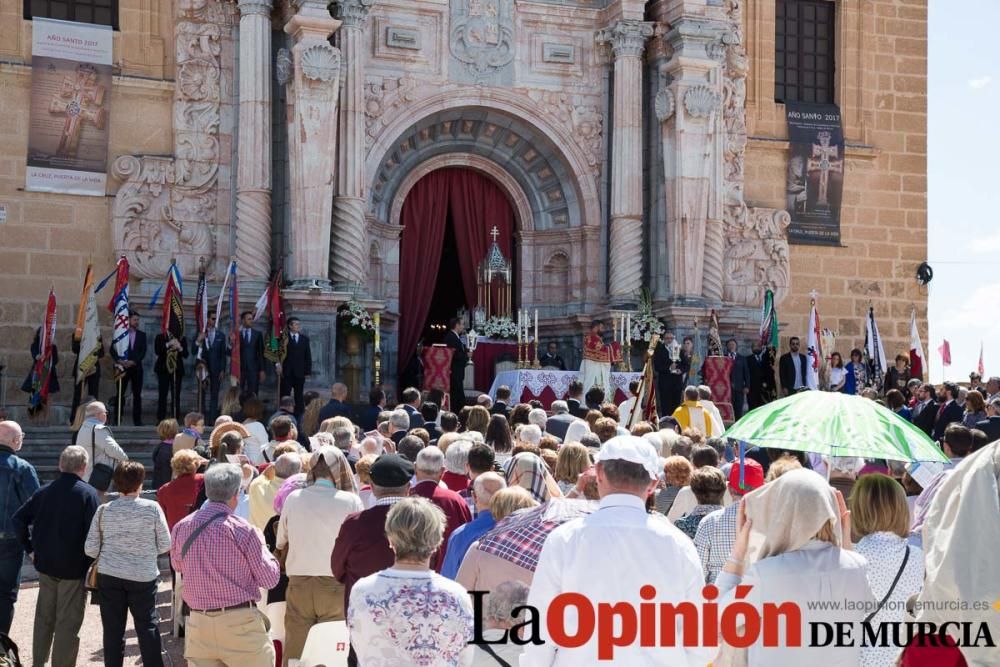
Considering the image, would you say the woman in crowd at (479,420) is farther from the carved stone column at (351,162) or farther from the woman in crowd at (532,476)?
the carved stone column at (351,162)

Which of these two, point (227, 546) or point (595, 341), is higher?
point (595, 341)

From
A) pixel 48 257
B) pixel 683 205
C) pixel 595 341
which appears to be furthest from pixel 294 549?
pixel 683 205

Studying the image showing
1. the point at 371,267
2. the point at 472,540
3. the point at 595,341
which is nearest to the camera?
the point at 472,540

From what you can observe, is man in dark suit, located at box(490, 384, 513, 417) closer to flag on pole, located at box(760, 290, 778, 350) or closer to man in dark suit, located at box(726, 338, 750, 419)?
man in dark suit, located at box(726, 338, 750, 419)

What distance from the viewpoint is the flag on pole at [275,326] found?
1886 cm

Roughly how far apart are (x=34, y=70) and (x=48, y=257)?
2684 millimetres

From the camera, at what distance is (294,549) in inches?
298

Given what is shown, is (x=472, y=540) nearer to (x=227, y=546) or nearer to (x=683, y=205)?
(x=227, y=546)

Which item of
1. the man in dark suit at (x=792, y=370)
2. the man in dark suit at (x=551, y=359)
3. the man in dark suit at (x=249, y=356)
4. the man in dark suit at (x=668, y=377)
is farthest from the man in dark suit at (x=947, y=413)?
the man in dark suit at (x=249, y=356)

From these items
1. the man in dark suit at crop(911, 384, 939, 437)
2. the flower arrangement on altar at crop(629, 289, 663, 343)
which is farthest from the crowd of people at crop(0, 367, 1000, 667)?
the flower arrangement on altar at crop(629, 289, 663, 343)

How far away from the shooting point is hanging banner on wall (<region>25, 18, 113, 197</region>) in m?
19.7

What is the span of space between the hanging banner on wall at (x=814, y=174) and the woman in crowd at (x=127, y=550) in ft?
58.6

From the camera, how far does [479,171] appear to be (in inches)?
896

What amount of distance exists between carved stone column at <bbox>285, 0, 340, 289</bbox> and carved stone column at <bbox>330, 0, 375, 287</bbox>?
306 millimetres
